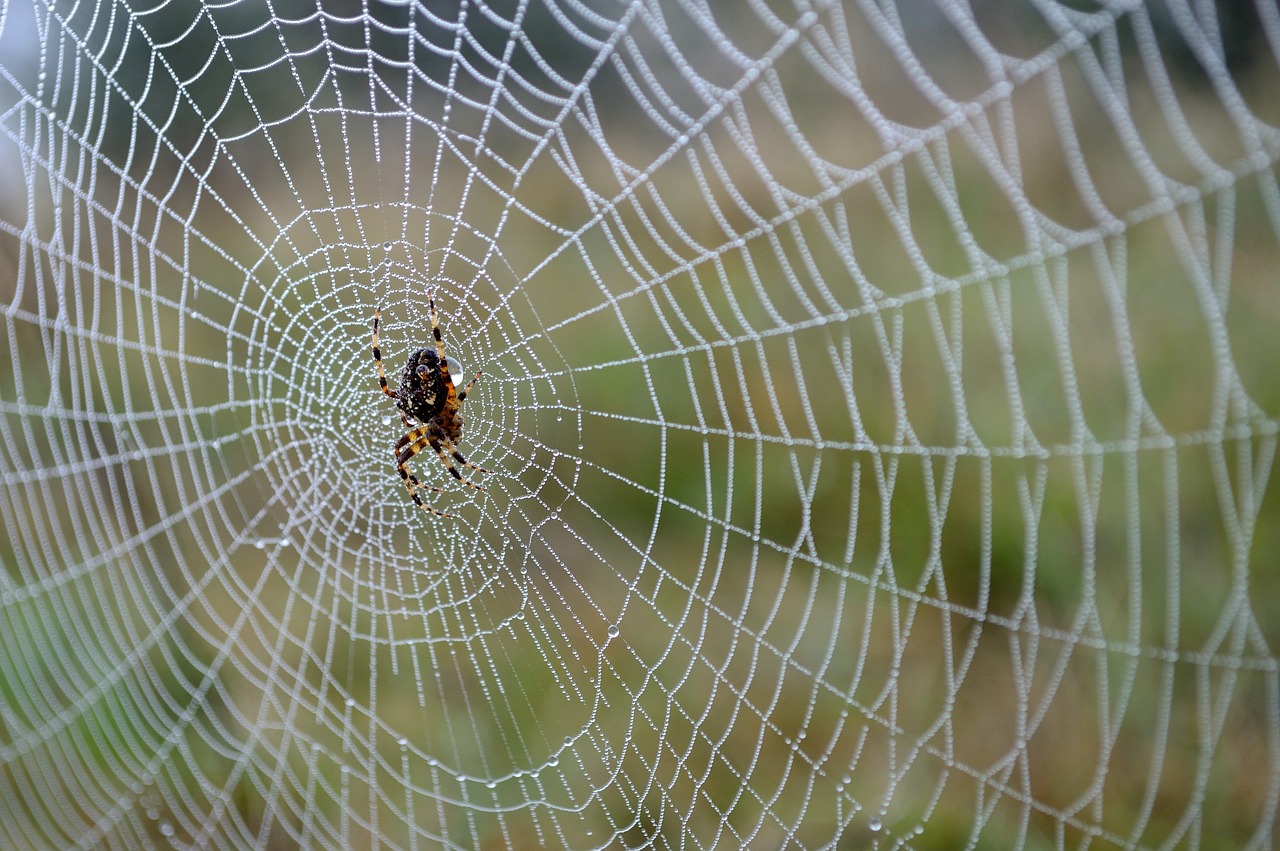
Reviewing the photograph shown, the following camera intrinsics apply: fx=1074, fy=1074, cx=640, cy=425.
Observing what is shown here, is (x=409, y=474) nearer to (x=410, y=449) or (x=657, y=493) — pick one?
(x=410, y=449)

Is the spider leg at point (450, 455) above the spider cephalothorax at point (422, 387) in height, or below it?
below

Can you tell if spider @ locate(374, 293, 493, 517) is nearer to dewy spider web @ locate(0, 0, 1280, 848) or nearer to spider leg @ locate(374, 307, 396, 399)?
spider leg @ locate(374, 307, 396, 399)

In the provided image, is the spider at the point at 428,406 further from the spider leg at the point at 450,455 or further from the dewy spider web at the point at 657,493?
the dewy spider web at the point at 657,493

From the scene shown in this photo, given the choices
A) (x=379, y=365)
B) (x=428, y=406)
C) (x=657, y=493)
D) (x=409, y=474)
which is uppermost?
(x=379, y=365)

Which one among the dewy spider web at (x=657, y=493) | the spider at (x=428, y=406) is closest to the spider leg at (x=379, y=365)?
the spider at (x=428, y=406)

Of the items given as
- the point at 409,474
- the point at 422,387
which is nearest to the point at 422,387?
the point at 422,387

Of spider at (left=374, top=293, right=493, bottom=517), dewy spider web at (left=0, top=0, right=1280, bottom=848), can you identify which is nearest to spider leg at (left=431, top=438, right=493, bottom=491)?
spider at (left=374, top=293, right=493, bottom=517)
